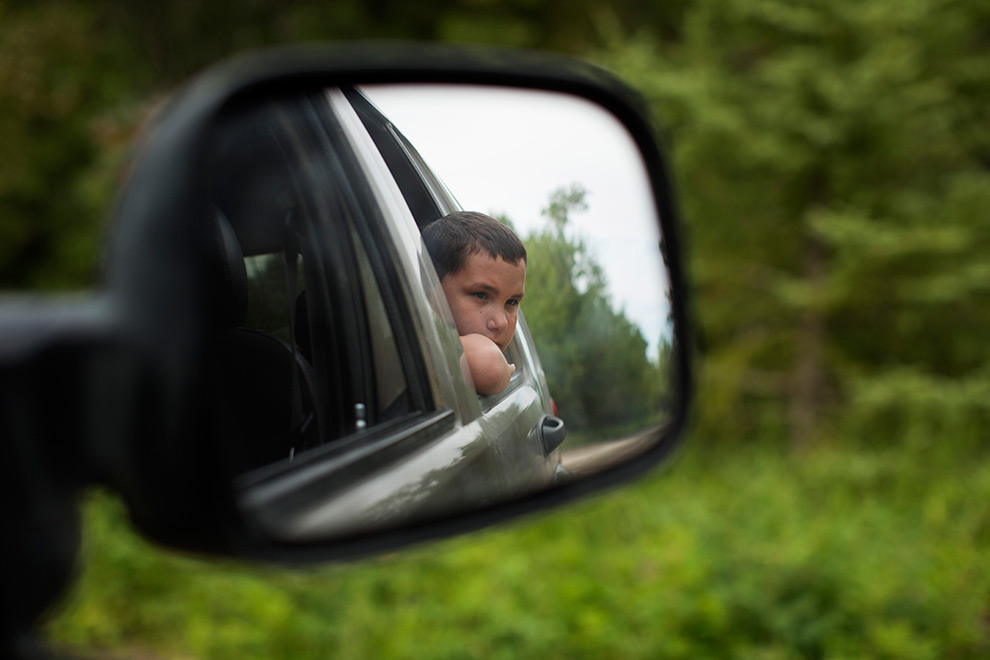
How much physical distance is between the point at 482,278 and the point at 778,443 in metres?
6.59

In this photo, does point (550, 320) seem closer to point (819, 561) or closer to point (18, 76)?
point (819, 561)

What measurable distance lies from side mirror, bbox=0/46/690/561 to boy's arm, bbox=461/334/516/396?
0.02 m

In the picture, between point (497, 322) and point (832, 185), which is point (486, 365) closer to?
point (497, 322)

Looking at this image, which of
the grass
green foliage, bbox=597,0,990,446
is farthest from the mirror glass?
green foliage, bbox=597,0,990,446

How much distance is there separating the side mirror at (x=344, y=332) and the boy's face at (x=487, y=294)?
3cm

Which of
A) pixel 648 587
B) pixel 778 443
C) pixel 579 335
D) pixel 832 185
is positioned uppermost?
pixel 832 185

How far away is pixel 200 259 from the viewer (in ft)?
2.22

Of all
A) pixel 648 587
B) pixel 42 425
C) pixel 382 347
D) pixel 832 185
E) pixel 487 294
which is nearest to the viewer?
pixel 42 425

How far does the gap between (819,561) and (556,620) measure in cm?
123

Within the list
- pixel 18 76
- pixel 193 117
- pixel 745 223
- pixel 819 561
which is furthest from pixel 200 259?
pixel 18 76

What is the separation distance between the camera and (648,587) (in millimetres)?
3771

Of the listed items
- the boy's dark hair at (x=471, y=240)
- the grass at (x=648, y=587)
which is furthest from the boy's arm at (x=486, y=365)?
the grass at (x=648, y=587)

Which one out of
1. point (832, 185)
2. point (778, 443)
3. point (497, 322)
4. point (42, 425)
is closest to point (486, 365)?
point (497, 322)

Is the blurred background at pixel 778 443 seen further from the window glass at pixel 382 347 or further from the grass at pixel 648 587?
the window glass at pixel 382 347
